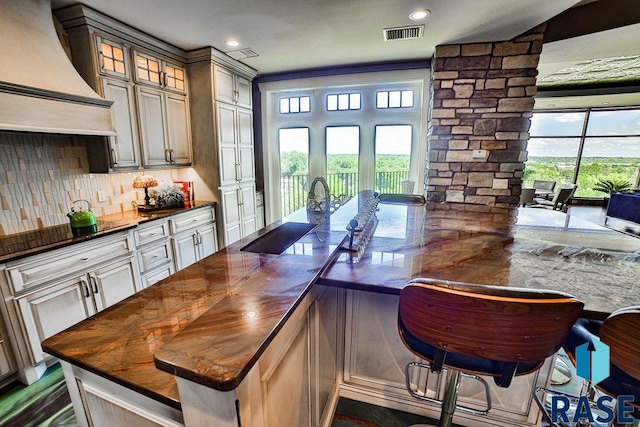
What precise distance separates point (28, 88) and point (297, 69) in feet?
9.82

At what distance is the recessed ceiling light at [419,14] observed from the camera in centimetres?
235

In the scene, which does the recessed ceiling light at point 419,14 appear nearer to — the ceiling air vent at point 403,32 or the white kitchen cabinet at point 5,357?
the ceiling air vent at point 403,32

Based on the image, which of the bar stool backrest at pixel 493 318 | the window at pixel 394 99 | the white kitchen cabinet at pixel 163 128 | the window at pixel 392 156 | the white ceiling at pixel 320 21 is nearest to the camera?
the bar stool backrest at pixel 493 318

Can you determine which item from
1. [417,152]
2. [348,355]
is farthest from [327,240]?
[417,152]

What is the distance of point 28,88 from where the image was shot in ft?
5.76

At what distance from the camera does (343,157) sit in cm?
442

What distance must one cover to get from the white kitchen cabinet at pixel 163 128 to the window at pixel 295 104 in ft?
5.33

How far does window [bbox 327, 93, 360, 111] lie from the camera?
13.9 feet

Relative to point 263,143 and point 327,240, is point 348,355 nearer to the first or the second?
point 327,240

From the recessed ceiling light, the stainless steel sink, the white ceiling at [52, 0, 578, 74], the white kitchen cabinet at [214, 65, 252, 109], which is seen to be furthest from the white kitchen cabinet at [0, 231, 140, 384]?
the recessed ceiling light

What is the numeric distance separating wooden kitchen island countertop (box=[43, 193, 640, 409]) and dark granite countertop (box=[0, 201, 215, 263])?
124 cm

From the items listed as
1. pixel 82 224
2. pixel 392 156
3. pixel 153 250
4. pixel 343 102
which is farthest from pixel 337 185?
pixel 82 224

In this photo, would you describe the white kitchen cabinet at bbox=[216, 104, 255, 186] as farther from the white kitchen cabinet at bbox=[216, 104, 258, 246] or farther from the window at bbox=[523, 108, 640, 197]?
the window at bbox=[523, 108, 640, 197]

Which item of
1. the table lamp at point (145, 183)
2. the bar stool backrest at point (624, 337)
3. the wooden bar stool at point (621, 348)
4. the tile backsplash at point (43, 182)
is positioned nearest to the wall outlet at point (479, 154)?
the wooden bar stool at point (621, 348)
